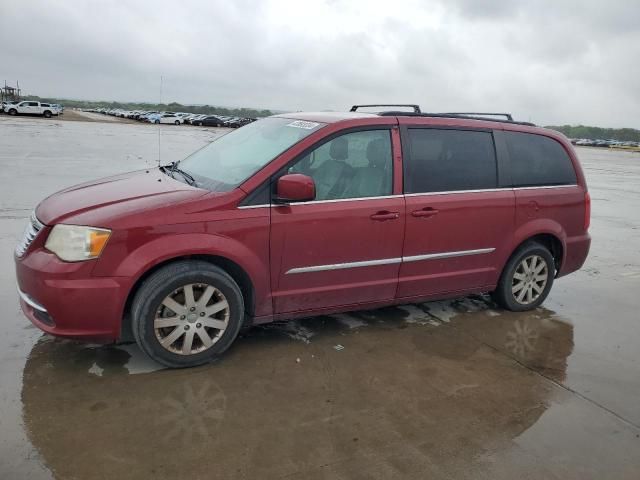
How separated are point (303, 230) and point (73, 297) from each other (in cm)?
155

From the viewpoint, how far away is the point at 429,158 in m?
4.42

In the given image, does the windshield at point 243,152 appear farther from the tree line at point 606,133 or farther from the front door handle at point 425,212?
the tree line at point 606,133

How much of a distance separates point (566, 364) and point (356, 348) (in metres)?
1.62

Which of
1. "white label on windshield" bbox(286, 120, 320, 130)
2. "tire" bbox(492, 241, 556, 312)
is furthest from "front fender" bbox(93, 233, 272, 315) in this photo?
"tire" bbox(492, 241, 556, 312)

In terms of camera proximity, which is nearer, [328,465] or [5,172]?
[328,465]

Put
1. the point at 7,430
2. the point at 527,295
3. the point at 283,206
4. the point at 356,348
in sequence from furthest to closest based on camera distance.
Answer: the point at 527,295
the point at 356,348
the point at 283,206
the point at 7,430

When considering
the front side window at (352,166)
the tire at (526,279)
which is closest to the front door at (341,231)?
the front side window at (352,166)

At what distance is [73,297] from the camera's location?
3.30 metres

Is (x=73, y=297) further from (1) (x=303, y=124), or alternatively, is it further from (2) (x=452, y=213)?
(2) (x=452, y=213)

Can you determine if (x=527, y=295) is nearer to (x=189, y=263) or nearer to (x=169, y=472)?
(x=189, y=263)

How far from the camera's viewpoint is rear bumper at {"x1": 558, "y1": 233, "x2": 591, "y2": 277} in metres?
5.24

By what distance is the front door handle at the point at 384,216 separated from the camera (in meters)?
4.09

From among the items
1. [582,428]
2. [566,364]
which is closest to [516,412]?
[582,428]

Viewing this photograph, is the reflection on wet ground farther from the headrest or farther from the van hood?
the headrest
